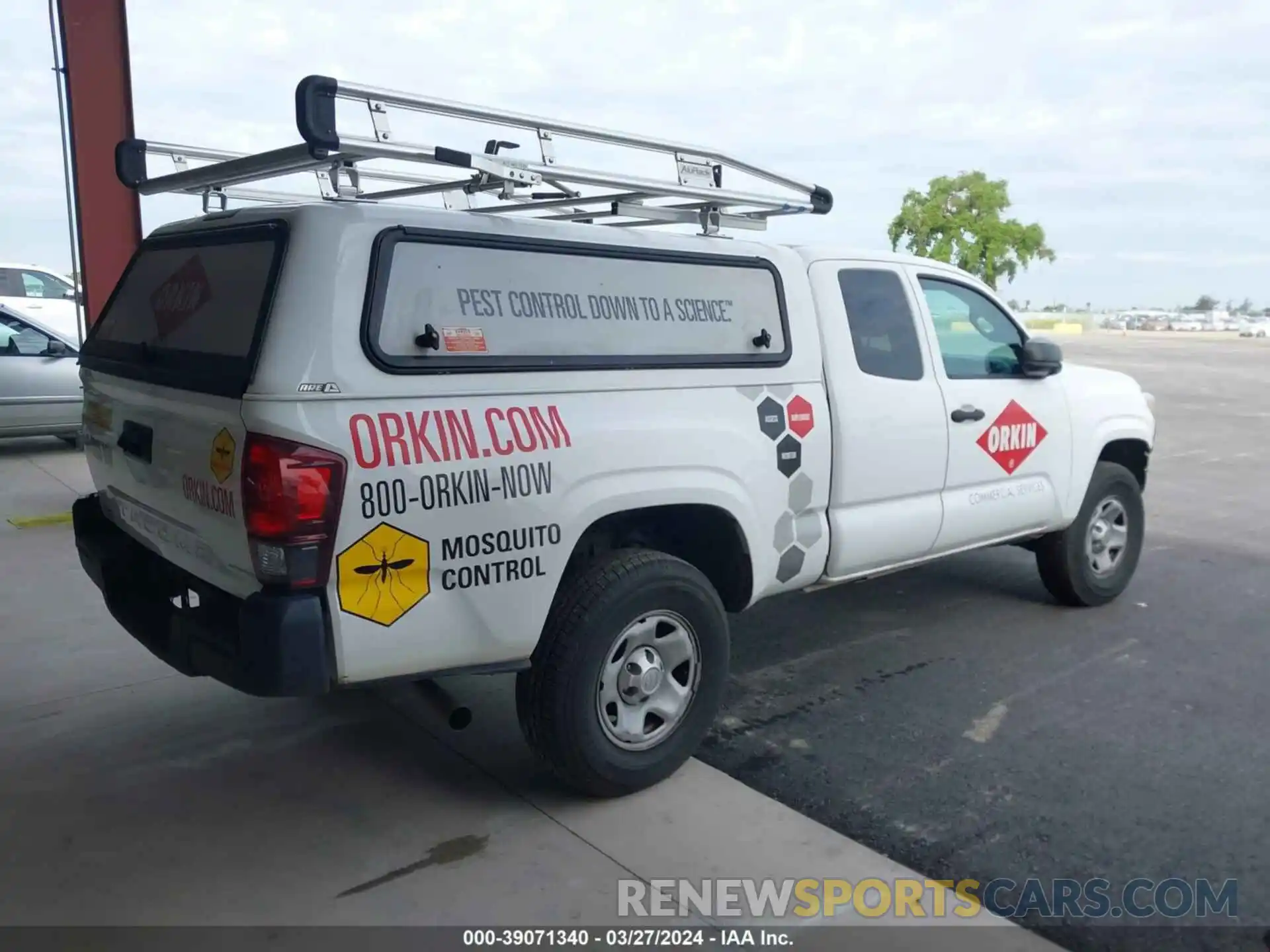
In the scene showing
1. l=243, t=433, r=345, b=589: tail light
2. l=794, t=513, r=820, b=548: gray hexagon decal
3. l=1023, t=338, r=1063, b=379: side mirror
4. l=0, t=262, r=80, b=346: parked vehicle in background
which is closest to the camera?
l=243, t=433, r=345, b=589: tail light

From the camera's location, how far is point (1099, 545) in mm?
5977

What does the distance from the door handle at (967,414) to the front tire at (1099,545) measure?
3.74ft

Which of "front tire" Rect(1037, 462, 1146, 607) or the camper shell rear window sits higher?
the camper shell rear window

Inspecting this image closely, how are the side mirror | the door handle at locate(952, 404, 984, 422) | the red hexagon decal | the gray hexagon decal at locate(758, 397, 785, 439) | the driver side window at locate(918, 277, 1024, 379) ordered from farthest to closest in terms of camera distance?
the side mirror
the driver side window at locate(918, 277, 1024, 379)
the door handle at locate(952, 404, 984, 422)
the red hexagon decal
the gray hexagon decal at locate(758, 397, 785, 439)

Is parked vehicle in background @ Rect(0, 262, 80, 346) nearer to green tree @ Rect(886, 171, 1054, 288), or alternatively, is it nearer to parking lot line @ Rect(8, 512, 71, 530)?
parking lot line @ Rect(8, 512, 71, 530)

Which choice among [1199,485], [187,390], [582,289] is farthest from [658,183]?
[1199,485]

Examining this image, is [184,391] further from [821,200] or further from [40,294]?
[40,294]

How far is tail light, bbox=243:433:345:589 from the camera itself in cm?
289

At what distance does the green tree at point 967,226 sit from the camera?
39.4 metres

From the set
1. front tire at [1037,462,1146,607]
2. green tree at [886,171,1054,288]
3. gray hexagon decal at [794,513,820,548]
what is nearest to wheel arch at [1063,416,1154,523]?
front tire at [1037,462,1146,607]

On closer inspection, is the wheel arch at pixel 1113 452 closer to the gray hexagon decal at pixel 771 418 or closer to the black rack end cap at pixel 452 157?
the gray hexagon decal at pixel 771 418

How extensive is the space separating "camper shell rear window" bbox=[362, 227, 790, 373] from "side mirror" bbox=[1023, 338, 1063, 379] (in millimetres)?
1691

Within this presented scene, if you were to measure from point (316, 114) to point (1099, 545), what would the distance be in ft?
15.8

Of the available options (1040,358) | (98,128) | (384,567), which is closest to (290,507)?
(384,567)
